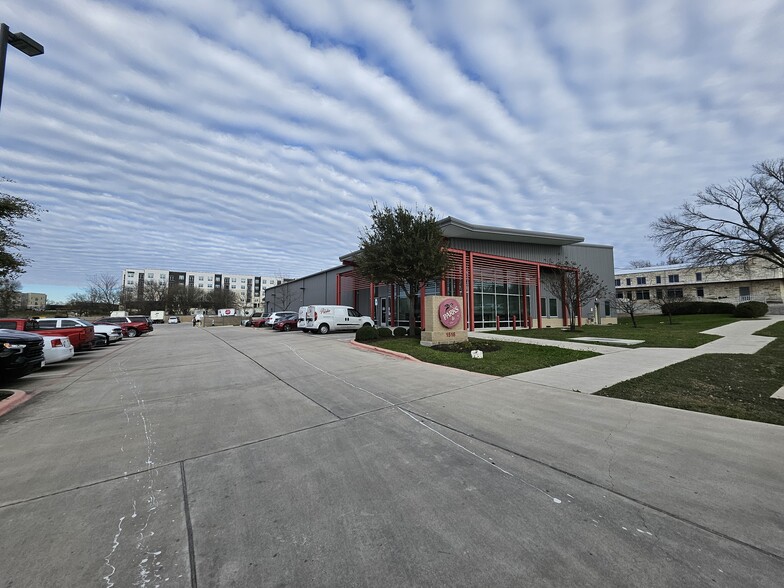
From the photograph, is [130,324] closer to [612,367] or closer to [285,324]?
[285,324]

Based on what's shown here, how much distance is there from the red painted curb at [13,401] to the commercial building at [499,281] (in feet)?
55.1

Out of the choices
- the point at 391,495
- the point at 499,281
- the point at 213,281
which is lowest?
the point at 391,495

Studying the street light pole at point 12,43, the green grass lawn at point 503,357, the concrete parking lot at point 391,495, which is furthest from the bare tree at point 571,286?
the street light pole at point 12,43

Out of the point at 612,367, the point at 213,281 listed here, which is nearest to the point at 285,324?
the point at 612,367

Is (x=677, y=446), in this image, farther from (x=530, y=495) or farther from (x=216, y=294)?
(x=216, y=294)

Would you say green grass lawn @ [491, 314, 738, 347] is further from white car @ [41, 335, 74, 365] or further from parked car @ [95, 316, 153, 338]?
parked car @ [95, 316, 153, 338]

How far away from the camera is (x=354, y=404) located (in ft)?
20.0

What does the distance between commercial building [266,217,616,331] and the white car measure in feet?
52.8

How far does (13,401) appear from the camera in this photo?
265 inches

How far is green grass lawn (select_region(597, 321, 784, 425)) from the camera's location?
5570 millimetres

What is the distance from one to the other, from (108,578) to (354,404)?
4.09 m

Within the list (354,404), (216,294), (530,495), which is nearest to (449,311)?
(354,404)

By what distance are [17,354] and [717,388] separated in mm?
14975

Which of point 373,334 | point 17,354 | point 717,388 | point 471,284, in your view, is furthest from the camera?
point 471,284
